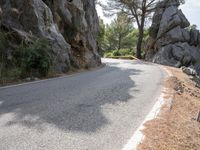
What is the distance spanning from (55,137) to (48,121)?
1091 millimetres

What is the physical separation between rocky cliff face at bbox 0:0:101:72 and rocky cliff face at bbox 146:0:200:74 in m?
16.1

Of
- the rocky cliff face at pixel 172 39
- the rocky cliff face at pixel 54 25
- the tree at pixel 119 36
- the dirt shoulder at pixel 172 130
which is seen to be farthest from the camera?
the tree at pixel 119 36

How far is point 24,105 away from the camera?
817cm

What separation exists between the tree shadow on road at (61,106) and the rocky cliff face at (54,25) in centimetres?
613

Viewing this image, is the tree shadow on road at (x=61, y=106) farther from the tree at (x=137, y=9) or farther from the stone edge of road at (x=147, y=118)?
the tree at (x=137, y=9)

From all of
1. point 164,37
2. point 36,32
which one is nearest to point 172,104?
point 36,32

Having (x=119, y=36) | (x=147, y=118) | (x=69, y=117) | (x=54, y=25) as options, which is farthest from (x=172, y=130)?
(x=119, y=36)

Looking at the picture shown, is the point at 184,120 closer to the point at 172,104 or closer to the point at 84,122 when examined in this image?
the point at 172,104

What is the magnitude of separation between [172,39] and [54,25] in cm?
2468

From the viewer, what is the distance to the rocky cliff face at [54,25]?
56.9 ft

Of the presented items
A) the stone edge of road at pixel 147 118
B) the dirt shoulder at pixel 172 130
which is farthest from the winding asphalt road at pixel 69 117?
the dirt shoulder at pixel 172 130

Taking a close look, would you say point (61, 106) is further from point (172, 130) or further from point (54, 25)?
point (54, 25)

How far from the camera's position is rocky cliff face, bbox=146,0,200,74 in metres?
39.5

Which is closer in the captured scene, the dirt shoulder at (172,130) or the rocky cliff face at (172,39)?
the dirt shoulder at (172,130)
